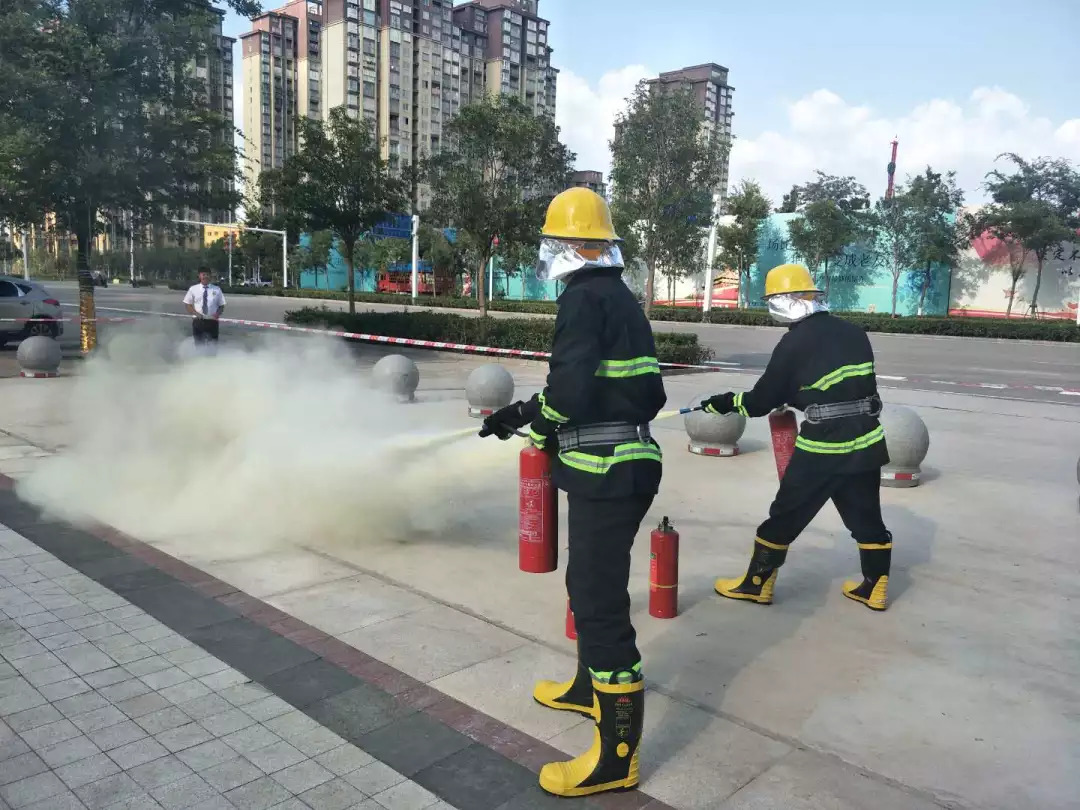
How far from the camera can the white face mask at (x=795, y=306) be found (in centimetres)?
449

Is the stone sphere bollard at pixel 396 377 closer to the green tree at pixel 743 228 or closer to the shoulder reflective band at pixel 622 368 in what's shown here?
the shoulder reflective band at pixel 622 368

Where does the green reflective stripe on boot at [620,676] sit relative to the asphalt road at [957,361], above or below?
above

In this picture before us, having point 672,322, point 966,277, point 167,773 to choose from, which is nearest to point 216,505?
point 167,773

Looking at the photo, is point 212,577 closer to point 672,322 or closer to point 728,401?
point 728,401

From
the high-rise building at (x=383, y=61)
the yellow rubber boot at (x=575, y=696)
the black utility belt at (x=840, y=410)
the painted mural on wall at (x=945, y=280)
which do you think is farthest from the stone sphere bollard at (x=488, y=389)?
the high-rise building at (x=383, y=61)

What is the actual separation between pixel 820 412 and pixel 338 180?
18.0 meters

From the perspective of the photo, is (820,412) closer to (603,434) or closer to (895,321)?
(603,434)

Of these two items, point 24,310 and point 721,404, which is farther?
point 24,310

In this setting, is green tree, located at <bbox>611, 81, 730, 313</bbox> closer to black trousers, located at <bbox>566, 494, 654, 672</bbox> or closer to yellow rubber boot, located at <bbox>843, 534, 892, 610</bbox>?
yellow rubber boot, located at <bbox>843, 534, 892, 610</bbox>

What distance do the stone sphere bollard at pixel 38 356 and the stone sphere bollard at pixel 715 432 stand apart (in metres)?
9.90

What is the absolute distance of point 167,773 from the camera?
2.99 m

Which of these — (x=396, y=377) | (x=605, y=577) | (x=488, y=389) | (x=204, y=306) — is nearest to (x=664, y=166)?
(x=396, y=377)

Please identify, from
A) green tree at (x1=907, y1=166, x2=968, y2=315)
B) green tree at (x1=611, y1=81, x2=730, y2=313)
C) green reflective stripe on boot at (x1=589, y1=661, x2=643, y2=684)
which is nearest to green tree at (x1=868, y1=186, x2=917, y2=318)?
green tree at (x1=907, y1=166, x2=968, y2=315)

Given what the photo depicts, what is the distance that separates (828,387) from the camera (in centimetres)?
434
